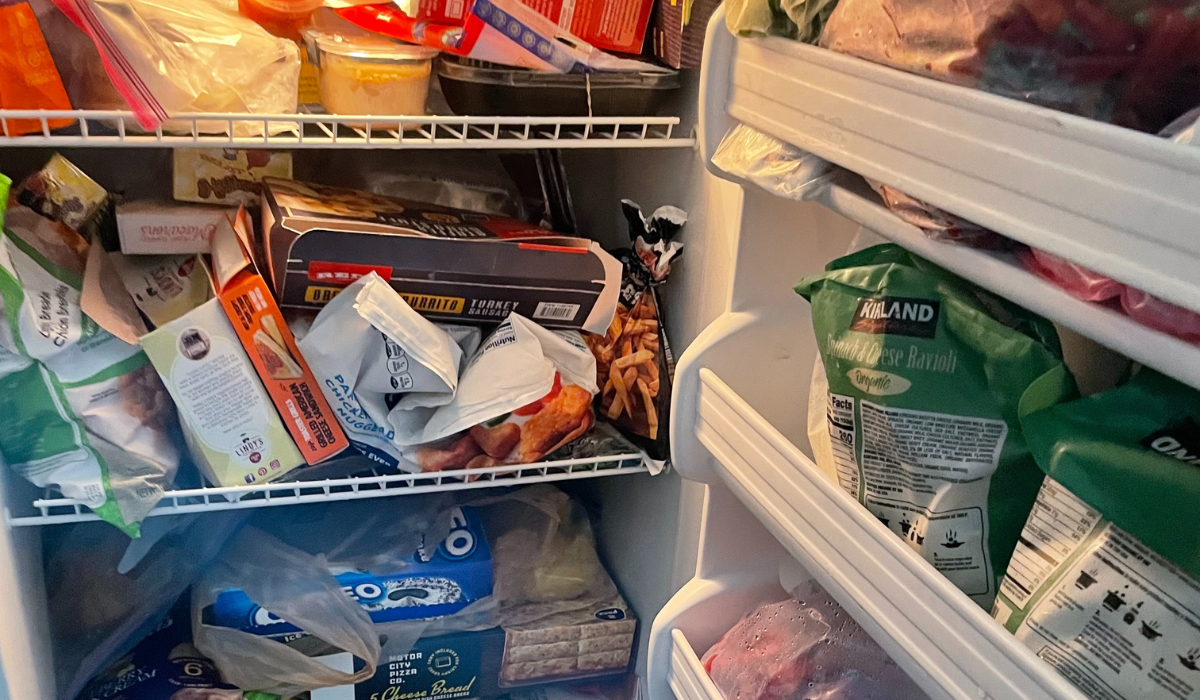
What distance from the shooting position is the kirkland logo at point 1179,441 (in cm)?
42

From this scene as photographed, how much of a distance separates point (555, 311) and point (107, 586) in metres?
0.65

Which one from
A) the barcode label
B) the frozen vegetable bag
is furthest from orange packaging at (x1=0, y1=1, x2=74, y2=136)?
the frozen vegetable bag

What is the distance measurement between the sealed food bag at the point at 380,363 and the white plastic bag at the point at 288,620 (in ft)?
0.72

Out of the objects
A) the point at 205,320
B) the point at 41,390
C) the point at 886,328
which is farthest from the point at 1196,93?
the point at 41,390

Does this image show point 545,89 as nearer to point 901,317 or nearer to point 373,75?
point 373,75

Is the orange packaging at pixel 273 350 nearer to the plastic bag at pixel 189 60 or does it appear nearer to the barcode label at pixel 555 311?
the plastic bag at pixel 189 60

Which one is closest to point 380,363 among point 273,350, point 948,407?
point 273,350

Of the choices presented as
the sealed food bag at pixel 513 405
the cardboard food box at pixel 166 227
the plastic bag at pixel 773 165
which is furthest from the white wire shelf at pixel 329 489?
the plastic bag at pixel 773 165

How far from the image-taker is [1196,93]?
376 millimetres

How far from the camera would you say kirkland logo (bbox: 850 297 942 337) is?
53 cm

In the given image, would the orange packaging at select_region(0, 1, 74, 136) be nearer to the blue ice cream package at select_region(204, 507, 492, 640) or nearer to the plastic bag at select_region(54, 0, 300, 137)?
the plastic bag at select_region(54, 0, 300, 137)

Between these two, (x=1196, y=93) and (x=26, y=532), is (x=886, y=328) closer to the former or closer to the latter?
(x=1196, y=93)

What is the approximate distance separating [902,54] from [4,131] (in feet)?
2.54

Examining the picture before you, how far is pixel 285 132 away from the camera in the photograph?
35.9 inches
